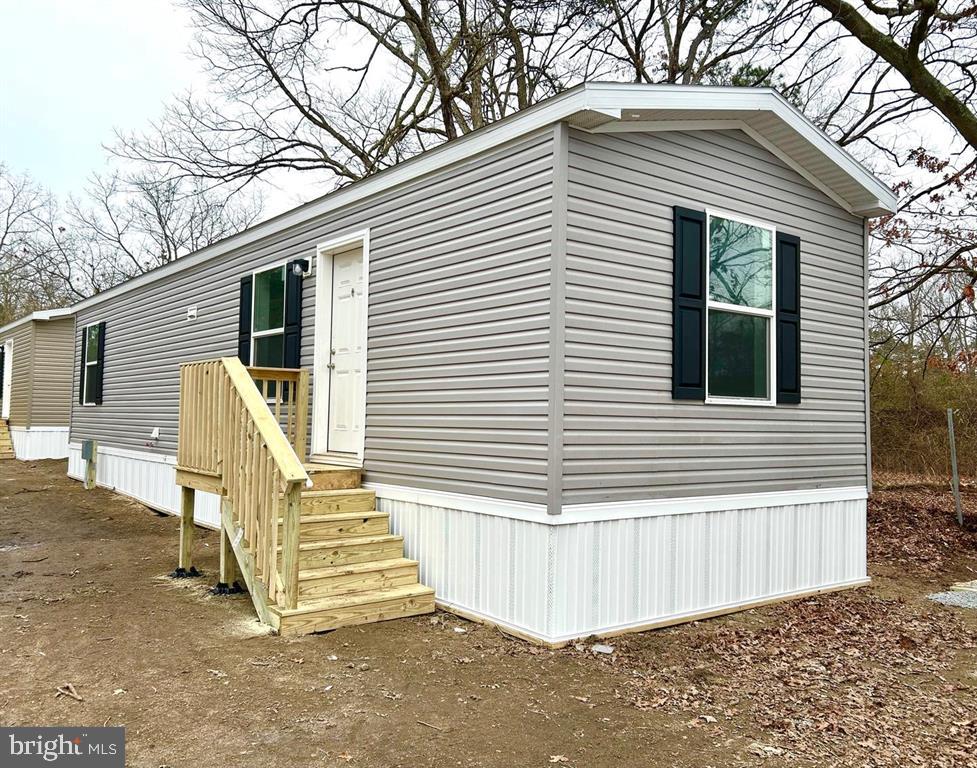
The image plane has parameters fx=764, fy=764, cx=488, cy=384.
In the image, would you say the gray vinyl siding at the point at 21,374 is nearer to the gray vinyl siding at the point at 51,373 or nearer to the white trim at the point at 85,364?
the gray vinyl siding at the point at 51,373

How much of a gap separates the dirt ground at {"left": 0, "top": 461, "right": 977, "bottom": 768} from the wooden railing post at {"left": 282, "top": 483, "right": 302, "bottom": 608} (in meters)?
0.32

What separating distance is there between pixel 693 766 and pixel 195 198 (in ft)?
87.2

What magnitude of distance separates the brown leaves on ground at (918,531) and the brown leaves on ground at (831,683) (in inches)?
95.9

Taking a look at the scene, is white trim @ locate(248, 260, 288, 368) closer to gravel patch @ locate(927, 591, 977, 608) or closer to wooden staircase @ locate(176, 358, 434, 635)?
wooden staircase @ locate(176, 358, 434, 635)

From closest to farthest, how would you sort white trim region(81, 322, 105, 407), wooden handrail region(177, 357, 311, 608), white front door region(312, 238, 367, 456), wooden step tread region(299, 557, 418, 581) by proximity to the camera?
wooden handrail region(177, 357, 311, 608) → wooden step tread region(299, 557, 418, 581) → white front door region(312, 238, 367, 456) → white trim region(81, 322, 105, 407)

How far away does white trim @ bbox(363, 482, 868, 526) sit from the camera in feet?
15.2

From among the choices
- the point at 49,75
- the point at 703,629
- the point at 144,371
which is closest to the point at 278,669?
the point at 703,629

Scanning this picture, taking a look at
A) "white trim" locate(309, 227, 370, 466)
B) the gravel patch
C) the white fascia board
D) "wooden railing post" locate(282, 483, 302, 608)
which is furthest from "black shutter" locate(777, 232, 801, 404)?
"wooden railing post" locate(282, 483, 302, 608)

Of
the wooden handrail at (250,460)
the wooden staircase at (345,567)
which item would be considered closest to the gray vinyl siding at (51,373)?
the wooden handrail at (250,460)

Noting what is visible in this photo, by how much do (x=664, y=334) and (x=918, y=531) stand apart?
5.62 meters

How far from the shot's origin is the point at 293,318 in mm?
7016

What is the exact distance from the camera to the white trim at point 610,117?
4578mm

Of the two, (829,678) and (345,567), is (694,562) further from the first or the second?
(345,567)

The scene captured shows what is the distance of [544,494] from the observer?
15.1ft
